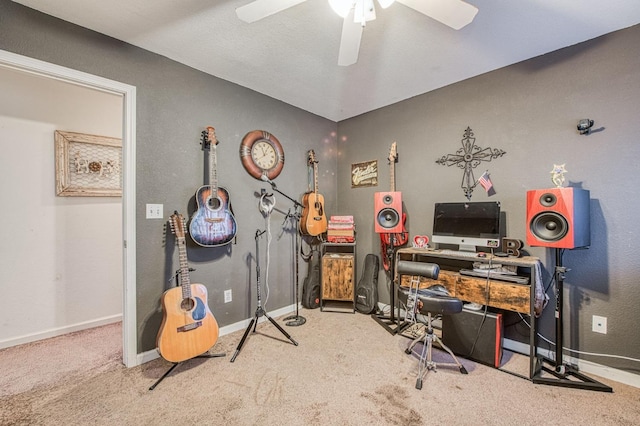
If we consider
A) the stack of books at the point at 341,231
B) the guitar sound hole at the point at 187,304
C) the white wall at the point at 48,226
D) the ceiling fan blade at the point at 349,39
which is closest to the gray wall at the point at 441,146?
the guitar sound hole at the point at 187,304

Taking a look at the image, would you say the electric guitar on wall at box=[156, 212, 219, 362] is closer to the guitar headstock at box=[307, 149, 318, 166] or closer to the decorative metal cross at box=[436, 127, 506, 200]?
the guitar headstock at box=[307, 149, 318, 166]

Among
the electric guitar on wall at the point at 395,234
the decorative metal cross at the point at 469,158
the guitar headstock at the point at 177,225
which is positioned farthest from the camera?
the electric guitar on wall at the point at 395,234

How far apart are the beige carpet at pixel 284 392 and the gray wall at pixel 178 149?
0.45 metres

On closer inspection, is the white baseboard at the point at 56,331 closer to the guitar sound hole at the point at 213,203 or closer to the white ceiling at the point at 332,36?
the guitar sound hole at the point at 213,203

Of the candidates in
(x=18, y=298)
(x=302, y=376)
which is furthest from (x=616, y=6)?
(x=18, y=298)

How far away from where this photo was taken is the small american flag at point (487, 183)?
248cm

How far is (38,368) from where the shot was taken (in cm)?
204

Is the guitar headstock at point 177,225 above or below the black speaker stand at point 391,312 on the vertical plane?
above

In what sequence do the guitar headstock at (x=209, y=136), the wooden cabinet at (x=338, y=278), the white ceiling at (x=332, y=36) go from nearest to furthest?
1. the white ceiling at (x=332, y=36)
2. the guitar headstock at (x=209, y=136)
3. the wooden cabinet at (x=338, y=278)

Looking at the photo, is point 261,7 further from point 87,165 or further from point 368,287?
point 368,287

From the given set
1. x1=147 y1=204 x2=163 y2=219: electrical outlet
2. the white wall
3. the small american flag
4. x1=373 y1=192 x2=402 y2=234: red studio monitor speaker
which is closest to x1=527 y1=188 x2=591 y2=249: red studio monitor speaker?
the small american flag

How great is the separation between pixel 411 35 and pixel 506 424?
8.35 ft

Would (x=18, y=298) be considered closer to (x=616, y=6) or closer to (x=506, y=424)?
(x=506, y=424)

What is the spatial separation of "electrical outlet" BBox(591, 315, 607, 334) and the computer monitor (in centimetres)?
81
